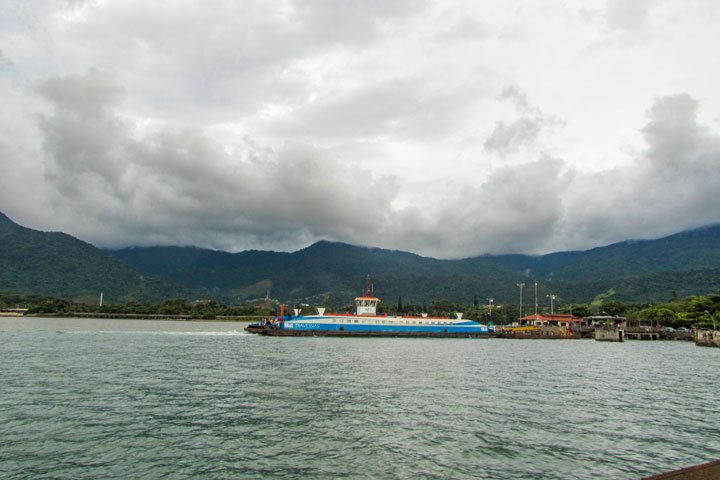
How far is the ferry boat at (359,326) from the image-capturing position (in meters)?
132

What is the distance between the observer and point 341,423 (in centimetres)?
2945

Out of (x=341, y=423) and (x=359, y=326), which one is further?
(x=359, y=326)

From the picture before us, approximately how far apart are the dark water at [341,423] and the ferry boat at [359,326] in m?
77.1

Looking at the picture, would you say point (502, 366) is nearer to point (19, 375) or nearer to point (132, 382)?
point (132, 382)

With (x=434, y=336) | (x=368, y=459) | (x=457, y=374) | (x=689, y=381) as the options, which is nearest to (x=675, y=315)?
(x=434, y=336)

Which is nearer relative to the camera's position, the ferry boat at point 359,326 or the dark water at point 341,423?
the dark water at point 341,423

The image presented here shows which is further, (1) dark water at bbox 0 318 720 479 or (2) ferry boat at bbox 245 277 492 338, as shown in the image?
(2) ferry boat at bbox 245 277 492 338

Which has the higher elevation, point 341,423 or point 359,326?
point 359,326

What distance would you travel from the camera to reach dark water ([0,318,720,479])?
70.6 ft

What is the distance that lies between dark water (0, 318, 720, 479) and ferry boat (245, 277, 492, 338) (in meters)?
77.1

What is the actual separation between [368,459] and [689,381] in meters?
48.1

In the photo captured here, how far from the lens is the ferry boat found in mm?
132288

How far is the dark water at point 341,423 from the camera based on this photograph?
70.6 feet

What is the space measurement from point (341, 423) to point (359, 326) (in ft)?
355
